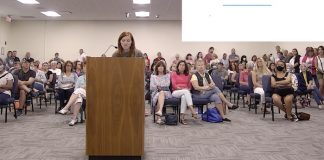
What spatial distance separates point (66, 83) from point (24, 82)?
0.97 meters

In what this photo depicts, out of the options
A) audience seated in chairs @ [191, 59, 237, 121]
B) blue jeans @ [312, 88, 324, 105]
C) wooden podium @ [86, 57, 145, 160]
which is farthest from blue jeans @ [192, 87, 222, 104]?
blue jeans @ [312, 88, 324, 105]

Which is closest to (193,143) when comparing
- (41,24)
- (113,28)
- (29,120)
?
(29,120)

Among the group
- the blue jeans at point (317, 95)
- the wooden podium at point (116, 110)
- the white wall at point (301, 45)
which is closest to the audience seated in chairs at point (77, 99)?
the wooden podium at point (116, 110)

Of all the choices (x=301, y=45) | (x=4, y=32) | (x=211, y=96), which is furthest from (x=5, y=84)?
(x=4, y=32)

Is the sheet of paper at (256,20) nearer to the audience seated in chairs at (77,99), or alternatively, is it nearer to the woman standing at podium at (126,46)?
the woman standing at podium at (126,46)

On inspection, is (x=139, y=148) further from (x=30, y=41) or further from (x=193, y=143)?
(x=30, y=41)

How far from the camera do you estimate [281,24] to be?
195 inches

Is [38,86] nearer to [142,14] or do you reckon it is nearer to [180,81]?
[180,81]

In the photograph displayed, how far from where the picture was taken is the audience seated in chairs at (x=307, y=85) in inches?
343

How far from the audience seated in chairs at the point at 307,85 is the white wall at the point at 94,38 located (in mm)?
8561

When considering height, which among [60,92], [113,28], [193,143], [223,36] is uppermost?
[113,28]

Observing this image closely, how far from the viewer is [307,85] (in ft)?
29.0

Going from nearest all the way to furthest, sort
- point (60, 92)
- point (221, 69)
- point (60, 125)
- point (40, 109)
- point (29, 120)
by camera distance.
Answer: point (60, 125) → point (29, 120) → point (60, 92) → point (40, 109) → point (221, 69)

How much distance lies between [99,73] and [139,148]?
33.3 inches
